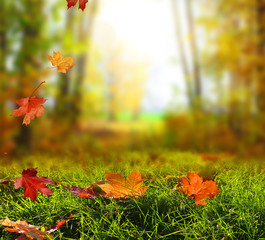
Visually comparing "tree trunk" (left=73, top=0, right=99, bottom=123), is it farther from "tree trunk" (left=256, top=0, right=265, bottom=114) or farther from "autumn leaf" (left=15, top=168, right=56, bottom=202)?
"autumn leaf" (left=15, top=168, right=56, bottom=202)

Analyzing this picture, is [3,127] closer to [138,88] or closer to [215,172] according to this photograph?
[215,172]

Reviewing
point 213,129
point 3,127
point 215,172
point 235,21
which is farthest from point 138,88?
point 215,172

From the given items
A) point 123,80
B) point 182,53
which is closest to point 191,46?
point 182,53

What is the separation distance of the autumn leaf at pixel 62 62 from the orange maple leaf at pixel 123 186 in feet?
1.91

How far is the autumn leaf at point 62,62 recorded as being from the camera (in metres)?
1.59

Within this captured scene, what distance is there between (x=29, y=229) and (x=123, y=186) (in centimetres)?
50

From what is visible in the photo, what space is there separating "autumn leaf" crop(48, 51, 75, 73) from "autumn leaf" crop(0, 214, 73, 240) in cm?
71

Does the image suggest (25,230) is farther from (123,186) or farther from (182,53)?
(182,53)

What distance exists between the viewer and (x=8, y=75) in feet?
18.1

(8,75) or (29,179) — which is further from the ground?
(8,75)

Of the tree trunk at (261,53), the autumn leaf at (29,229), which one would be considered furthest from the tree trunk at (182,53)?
the autumn leaf at (29,229)

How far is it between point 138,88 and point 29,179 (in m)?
30.3

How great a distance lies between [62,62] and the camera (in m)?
1.61

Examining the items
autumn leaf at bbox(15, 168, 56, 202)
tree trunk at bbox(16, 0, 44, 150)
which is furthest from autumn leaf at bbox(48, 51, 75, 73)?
tree trunk at bbox(16, 0, 44, 150)
